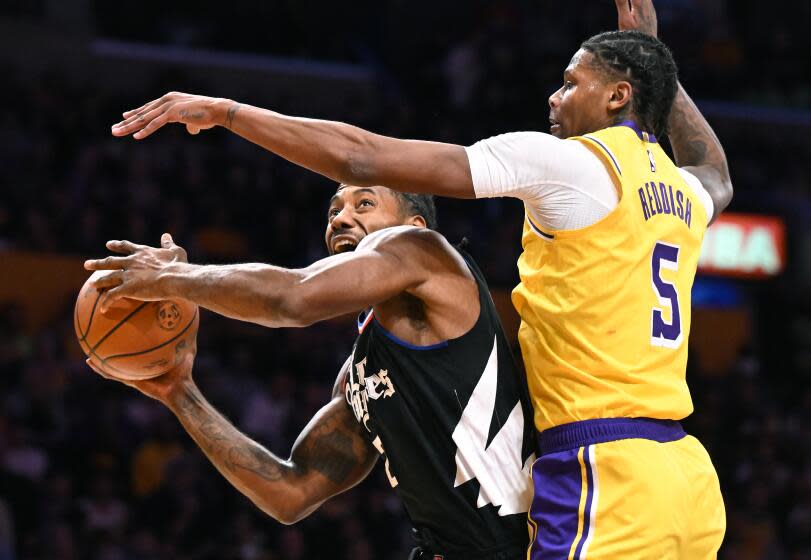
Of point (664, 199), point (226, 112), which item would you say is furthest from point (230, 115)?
point (664, 199)

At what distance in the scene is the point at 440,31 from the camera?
16.6m

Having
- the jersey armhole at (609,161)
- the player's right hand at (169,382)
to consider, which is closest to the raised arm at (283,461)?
the player's right hand at (169,382)

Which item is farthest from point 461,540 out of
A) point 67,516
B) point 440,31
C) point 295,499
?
point 440,31

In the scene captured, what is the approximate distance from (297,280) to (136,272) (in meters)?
0.60

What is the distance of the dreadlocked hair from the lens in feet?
12.3

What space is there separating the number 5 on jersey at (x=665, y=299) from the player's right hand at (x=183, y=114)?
138cm

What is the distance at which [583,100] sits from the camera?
3.75 meters

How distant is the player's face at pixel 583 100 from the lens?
12.3 feet

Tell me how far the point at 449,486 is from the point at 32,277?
7221mm

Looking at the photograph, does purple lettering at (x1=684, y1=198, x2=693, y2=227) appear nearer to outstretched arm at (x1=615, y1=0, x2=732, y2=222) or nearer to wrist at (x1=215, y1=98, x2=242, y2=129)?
outstretched arm at (x1=615, y1=0, x2=732, y2=222)

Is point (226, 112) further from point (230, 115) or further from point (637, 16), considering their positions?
point (637, 16)

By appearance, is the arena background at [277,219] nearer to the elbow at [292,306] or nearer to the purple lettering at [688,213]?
the elbow at [292,306]

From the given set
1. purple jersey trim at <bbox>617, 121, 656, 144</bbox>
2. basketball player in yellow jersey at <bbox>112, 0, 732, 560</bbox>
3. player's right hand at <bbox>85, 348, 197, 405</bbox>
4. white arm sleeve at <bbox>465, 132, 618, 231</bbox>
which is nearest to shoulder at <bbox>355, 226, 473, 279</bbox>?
basketball player in yellow jersey at <bbox>112, 0, 732, 560</bbox>

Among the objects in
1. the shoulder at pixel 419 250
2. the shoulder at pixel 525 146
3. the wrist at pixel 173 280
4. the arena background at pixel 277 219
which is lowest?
the arena background at pixel 277 219
